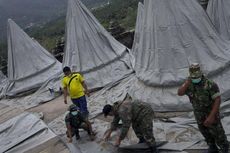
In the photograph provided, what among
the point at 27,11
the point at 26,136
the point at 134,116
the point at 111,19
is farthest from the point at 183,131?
the point at 27,11

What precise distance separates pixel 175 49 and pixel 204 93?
10.5 feet

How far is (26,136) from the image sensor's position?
26.2ft

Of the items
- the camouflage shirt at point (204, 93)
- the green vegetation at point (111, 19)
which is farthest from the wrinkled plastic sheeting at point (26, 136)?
the green vegetation at point (111, 19)

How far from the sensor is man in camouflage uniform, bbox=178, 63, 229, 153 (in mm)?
4797

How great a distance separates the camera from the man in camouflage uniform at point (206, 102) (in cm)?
480

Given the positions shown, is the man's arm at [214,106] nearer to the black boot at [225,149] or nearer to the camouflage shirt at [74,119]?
the black boot at [225,149]

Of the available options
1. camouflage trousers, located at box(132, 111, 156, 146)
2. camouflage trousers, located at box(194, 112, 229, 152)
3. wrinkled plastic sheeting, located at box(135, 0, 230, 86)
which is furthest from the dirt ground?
camouflage trousers, located at box(194, 112, 229, 152)

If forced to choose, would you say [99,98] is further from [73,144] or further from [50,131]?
[73,144]

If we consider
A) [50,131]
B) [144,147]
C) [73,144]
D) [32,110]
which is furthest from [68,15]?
[144,147]

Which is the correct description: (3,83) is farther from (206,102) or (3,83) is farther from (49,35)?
(49,35)

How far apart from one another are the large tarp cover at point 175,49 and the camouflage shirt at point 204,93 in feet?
8.77

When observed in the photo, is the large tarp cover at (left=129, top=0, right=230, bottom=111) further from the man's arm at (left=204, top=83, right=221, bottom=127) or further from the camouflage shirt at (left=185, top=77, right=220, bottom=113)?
the man's arm at (left=204, top=83, right=221, bottom=127)

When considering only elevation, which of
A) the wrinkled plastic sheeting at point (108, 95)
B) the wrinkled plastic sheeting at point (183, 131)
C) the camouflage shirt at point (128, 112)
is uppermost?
the camouflage shirt at point (128, 112)

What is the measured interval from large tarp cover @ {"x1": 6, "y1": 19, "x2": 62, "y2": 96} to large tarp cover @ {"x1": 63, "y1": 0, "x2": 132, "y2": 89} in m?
1.82
